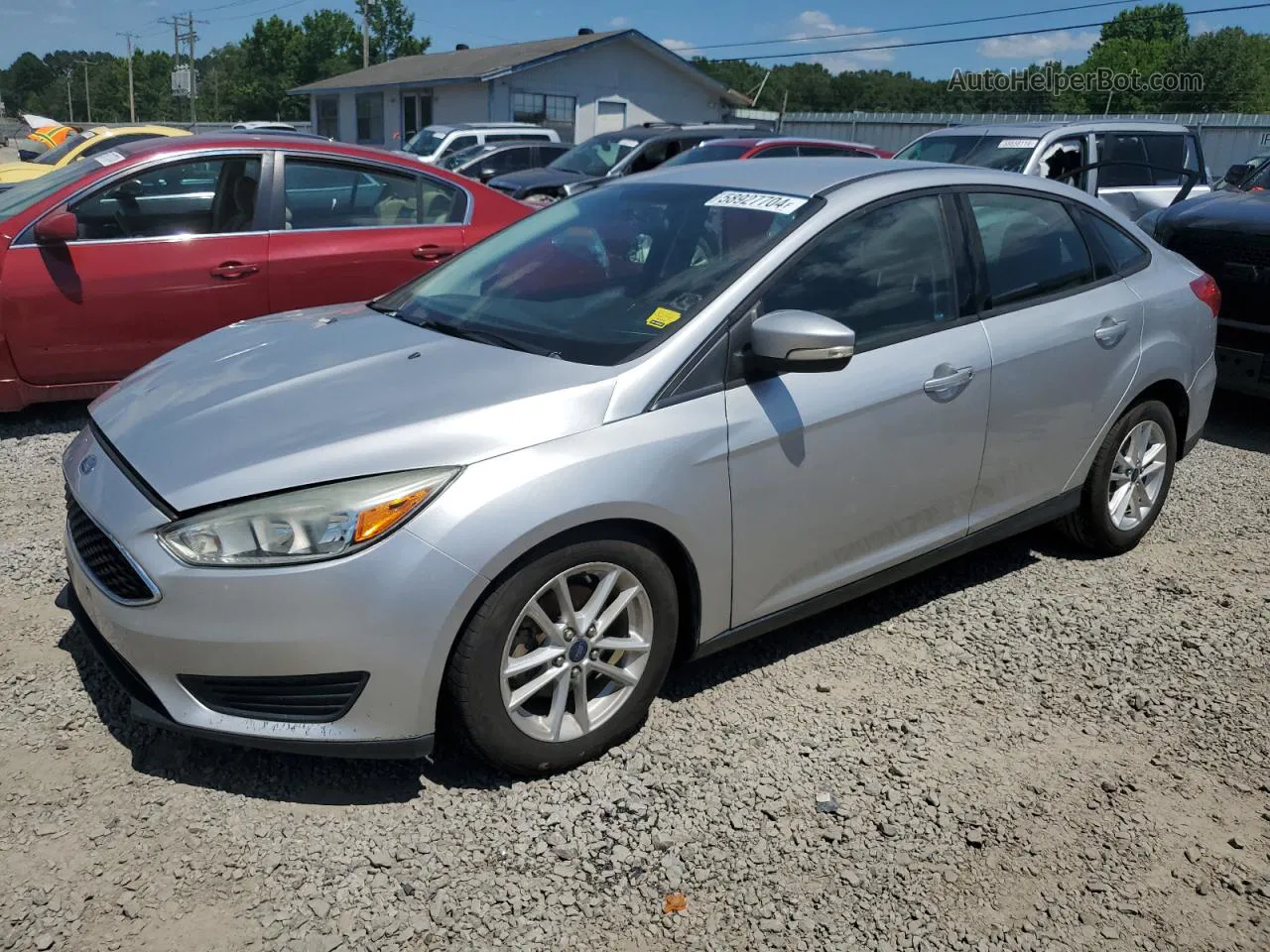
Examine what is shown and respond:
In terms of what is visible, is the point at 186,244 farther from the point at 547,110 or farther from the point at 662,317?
the point at 547,110

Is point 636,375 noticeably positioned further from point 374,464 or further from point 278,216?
point 278,216

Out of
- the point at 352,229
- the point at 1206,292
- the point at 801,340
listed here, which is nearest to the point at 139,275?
the point at 352,229

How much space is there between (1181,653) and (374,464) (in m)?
2.99

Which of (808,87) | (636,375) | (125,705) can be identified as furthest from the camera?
(808,87)

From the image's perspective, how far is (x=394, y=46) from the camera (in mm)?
99250

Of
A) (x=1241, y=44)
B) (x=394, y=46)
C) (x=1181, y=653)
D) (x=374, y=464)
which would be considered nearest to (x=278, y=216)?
(x=374, y=464)

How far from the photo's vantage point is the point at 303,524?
2.68 m

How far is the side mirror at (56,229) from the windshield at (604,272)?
7.77ft

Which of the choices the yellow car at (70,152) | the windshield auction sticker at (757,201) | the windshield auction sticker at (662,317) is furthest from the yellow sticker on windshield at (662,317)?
the yellow car at (70,152)

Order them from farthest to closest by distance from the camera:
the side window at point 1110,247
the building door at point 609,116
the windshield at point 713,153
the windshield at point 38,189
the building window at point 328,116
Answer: the building window at point 328,116, the building door at point 609,116, the windshield at point 713,153, the windshield at point 38,189, the side window at point 1110,247

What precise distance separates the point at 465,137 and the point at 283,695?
20.7 m

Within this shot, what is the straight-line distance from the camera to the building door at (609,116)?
37.6m

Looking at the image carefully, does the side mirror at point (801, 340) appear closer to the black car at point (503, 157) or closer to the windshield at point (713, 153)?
the windshield at point (713, 153)

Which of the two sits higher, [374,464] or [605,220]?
[605,220]
